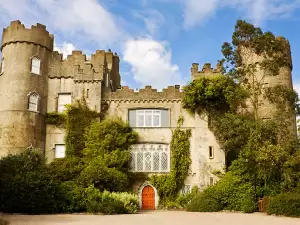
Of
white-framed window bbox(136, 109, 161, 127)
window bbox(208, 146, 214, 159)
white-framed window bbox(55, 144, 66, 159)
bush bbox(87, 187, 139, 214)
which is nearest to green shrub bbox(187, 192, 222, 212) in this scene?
bush bbox(87, 187, 139, 214)

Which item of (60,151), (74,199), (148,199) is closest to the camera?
(74,199)

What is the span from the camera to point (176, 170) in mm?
29781

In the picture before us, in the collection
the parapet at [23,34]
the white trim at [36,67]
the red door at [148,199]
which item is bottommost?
the red door at [148,199]

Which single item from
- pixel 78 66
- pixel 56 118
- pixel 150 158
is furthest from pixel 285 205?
pixel 78 66

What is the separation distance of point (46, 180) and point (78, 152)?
6521 millimetres

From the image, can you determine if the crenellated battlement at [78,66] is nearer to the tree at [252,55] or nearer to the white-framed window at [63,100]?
the white-framed window at [63,100]

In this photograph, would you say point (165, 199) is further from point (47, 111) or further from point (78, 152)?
point (47, 111)

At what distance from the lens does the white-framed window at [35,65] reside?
31.7m

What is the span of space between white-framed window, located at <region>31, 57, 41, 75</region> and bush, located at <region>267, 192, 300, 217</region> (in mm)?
22327

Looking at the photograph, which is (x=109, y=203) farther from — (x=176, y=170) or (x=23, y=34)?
(x=23, y=34)

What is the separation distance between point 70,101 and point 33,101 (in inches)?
126

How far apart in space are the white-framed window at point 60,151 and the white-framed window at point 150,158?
19.3 ft

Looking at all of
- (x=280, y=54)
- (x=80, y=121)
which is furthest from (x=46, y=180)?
(x=280, y=54)

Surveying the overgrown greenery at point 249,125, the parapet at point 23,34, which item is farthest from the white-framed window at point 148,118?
the parapet at point 23,34
